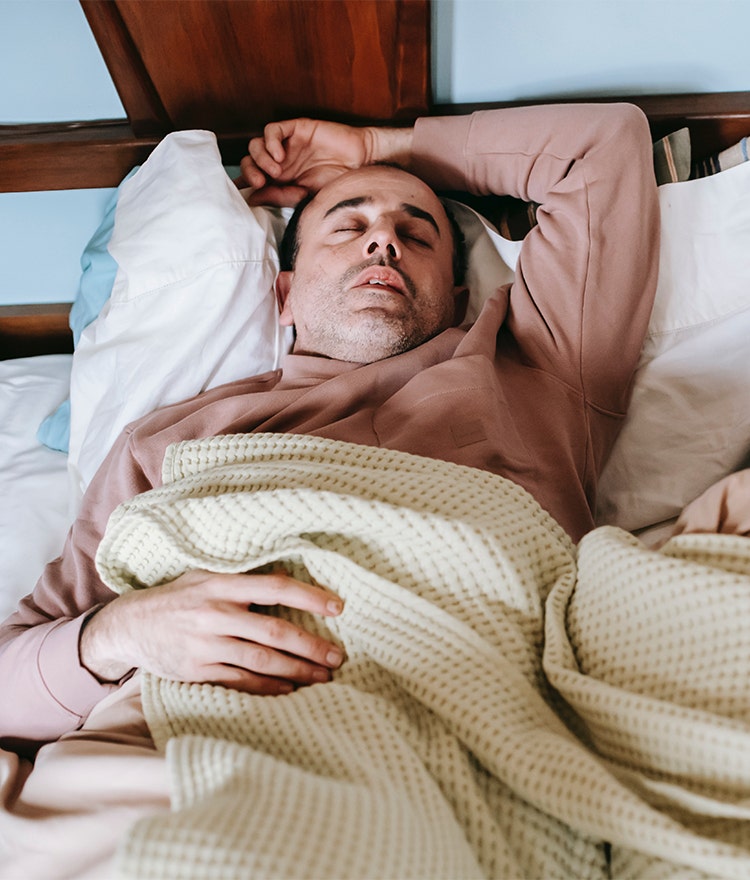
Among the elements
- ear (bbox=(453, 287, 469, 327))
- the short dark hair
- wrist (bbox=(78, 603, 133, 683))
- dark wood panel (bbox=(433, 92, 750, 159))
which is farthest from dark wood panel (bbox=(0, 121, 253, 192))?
wrist (bbox=(78, 603, 133, 683))

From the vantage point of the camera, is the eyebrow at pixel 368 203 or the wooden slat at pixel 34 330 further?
the wooden slat at pixel 34 330

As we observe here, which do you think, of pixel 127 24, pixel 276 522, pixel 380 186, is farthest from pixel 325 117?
pixel 276 522

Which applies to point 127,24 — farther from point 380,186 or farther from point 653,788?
point 653,788

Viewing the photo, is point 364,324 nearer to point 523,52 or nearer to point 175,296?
point 175,296

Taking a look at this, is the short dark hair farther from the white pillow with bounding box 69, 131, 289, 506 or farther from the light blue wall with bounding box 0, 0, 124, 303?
the light blue wall with bounding box 0, 0, 124, 303

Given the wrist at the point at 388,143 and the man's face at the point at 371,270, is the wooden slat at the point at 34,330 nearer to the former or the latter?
the man's face at the point at 371,270

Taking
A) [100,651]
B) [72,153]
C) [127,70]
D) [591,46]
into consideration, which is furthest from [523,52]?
[100,651]

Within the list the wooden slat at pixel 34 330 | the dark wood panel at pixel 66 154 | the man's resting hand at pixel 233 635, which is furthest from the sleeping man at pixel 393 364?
the wooden slat at pixel 34 330

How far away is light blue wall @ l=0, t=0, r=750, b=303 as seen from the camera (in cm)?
99

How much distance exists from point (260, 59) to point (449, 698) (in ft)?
3.09

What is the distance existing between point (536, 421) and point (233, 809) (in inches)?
24.4

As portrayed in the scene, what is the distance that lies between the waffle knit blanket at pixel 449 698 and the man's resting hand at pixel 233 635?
0.07ft

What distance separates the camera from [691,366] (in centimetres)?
99

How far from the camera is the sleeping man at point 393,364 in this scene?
75cm
